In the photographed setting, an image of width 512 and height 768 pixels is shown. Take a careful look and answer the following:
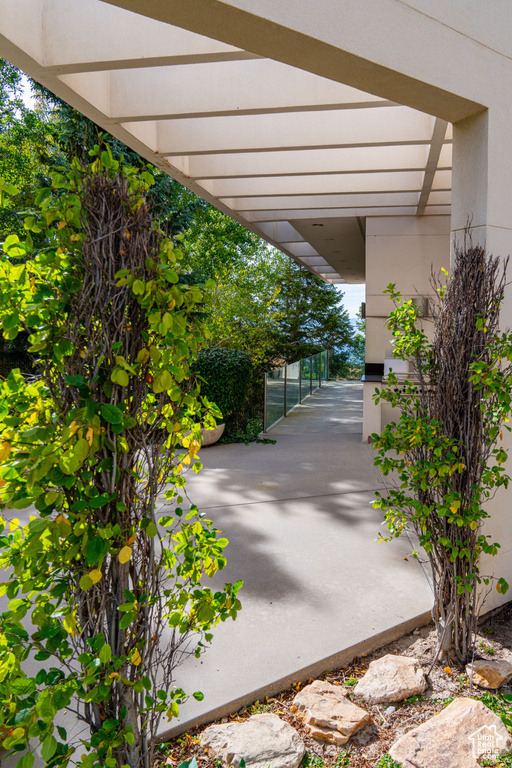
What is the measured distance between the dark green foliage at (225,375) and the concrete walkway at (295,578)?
5.31 feet

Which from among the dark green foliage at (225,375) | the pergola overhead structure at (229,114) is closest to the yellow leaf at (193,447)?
the pergola overhead structure at (229,114)

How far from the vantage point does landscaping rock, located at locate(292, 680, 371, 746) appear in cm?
230

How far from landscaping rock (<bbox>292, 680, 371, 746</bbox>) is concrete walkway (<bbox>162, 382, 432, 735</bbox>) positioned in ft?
0.54

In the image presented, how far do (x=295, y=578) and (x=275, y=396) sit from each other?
7.13 meters

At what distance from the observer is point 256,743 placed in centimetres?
218

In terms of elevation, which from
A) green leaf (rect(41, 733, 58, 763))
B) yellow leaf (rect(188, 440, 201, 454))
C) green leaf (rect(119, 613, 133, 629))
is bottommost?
green leaf (rect(41, 733, 58, 763))

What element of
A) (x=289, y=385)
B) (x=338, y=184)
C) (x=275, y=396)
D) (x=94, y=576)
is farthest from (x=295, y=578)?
(x=289, y=385)

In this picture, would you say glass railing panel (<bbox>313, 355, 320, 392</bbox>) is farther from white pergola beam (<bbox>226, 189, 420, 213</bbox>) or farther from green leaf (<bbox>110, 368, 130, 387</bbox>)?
green leaf (<bbox>110, 368, 130, 387</bbox>)

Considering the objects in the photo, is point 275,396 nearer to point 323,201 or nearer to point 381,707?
point 323,201

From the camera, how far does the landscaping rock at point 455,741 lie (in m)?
2.11

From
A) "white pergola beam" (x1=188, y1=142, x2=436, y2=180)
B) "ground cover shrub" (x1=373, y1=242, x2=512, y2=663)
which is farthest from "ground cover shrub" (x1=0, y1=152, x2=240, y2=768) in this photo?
"white pergola beam" (x1=188, y1=142, x2=436, y2=180)

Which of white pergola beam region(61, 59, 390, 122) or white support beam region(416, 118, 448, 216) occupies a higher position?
white pergola beam region(61, 59, 390, 122)

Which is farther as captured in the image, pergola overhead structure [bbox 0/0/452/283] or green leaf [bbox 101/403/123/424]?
pergola overhead structure [bbox 0/0/452/283]

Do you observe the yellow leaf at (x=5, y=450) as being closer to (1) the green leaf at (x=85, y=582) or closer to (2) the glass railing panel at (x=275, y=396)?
(1) the green leaf at (x=85, y=582)
